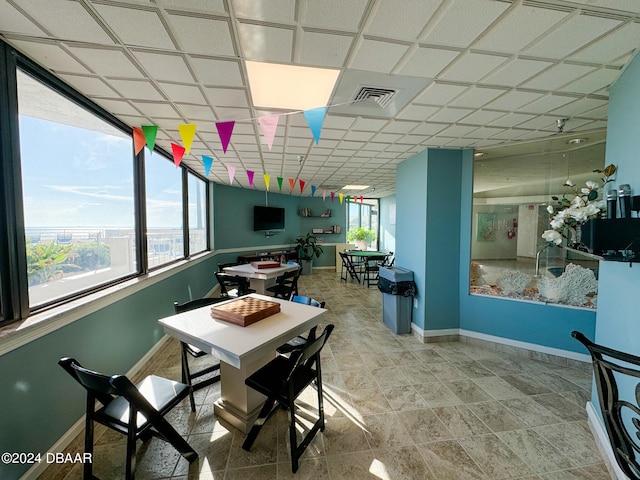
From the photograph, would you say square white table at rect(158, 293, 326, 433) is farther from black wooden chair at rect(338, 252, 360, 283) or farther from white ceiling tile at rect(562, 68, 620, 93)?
black wooden chair at rect(338, 252, 360, 283)

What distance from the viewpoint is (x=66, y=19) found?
1188 millimetres

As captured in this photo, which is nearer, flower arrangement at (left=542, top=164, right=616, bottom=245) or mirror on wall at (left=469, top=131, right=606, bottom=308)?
flower arrangement at (left=542, top=164, right=616, bottom=245)

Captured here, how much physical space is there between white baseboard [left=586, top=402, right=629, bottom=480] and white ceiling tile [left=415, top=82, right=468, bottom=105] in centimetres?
251

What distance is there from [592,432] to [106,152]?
4.51 metres

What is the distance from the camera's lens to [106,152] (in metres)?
2.22

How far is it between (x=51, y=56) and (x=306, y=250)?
655 cm

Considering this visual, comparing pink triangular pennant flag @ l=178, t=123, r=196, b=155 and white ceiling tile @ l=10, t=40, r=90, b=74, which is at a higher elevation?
white ceiling tile @ l=10, t=40, r=90, b=74

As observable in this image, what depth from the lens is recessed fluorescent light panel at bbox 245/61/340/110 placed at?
1.63 meters

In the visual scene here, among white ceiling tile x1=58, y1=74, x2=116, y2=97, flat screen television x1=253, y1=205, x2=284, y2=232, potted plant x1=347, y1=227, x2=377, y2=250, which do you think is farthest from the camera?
potted plant x1=347, y1=227, x2=377, y2=250

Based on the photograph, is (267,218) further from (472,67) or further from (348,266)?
(472,67)

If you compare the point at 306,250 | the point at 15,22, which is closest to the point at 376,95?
the point at 15,22

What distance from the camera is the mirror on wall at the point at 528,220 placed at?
9.05 feet

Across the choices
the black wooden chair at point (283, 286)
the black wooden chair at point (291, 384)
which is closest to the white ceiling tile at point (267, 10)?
the black wooden chair at point (291, 384)

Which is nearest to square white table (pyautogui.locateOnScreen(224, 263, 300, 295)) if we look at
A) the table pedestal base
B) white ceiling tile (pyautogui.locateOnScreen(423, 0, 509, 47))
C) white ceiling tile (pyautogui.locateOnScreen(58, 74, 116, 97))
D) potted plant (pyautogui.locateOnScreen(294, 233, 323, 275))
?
the table pedestal base
